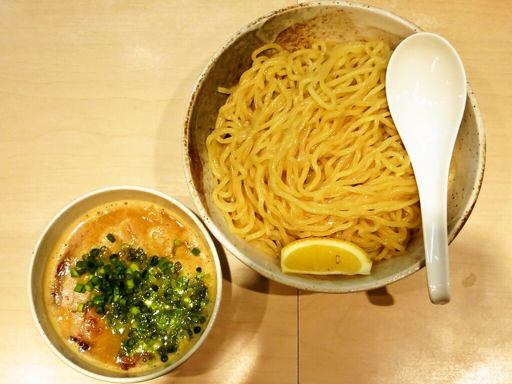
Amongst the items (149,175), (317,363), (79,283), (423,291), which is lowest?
(317,363)

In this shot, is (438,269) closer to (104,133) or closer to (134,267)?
(134,267)

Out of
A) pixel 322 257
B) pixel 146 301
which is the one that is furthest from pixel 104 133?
pixel 322 257

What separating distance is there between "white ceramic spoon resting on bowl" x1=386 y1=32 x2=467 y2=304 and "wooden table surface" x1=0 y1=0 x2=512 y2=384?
0.34 metres

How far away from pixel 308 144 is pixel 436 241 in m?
0.50

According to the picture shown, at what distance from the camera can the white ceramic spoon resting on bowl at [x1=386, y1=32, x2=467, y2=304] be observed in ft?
4.82

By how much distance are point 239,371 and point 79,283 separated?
1.96 feet

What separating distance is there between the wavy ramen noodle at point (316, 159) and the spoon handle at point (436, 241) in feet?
0.31

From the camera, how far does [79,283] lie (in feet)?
5.06

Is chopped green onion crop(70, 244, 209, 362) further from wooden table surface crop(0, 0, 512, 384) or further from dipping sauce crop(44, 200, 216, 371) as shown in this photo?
wooden table surface crop(0, 0, 512, 384)

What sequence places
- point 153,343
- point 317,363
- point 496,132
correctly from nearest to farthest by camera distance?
point 153,343 < point 317,363 < point 496,132

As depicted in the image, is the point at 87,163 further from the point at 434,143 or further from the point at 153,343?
the point at 434,143

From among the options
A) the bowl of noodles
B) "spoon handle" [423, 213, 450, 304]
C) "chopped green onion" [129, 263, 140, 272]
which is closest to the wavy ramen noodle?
the bowl of noodles

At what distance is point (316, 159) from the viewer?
1.58m

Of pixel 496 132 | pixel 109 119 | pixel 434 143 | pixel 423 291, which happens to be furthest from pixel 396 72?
pixel 109 119
